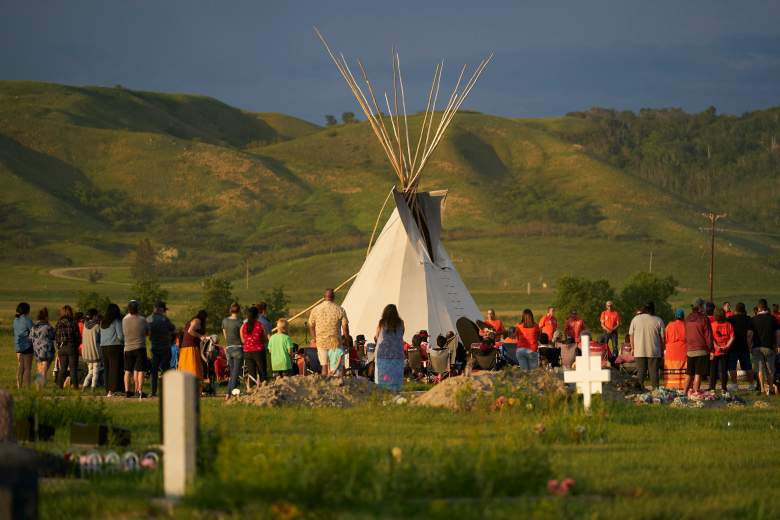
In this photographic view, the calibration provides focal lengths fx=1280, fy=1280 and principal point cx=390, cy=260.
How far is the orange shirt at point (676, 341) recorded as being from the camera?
1738 centimetres

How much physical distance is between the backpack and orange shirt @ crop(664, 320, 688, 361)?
844cm

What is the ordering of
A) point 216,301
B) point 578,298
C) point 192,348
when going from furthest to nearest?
point 578,298 < point 216,301 < point 192,348

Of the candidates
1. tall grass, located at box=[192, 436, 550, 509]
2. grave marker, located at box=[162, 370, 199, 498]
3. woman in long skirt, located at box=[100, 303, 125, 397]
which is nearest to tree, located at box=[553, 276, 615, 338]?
woman in long skirt, located at box=[100, 303, 125, 397]

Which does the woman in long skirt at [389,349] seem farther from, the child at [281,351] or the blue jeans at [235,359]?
the blue jeans at [235,359]

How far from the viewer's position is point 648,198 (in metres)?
128

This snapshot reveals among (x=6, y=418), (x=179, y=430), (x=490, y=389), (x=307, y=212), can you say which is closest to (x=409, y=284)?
(x=490, y=389)

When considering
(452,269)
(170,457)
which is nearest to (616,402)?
(170,457)

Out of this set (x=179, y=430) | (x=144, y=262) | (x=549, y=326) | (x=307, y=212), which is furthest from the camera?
(x=307, y=212)

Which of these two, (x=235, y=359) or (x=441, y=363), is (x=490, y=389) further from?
(x=441, y=363)

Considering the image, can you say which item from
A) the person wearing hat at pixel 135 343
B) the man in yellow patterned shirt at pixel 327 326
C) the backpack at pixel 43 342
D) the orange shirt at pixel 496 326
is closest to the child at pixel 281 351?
the man in yellow patterned shirt at pixel 327 326

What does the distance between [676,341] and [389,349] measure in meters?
4.21

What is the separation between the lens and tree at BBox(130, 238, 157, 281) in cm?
9375

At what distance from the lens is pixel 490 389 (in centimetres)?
1391

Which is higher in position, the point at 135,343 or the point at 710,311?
the point at 710,311
